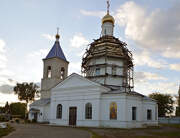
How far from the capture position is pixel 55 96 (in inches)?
1127

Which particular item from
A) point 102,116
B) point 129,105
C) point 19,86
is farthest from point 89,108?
point 19,86

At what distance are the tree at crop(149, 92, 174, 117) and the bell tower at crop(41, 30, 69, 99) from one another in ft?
90.7

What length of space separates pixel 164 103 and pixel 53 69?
3147 cm

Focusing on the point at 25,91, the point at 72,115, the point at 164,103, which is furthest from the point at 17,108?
the point at 72,115

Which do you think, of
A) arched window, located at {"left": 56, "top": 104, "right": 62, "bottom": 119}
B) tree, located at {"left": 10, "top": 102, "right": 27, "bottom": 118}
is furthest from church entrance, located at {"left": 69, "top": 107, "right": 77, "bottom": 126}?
tree, located at {"left": 10, "top": 102, "right": 27, "bottom": 118}

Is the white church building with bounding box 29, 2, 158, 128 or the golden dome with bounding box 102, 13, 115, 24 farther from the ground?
the golden dome with bounding box 102, 13, 115, 24

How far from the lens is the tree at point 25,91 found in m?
46.3

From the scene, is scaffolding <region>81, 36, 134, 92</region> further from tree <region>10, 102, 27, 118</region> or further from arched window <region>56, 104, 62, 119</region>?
tree <region>10, 102, 27, 118</region>

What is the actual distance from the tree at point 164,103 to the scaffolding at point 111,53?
84.5ft

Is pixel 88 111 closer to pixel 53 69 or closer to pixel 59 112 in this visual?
pixel 59 112

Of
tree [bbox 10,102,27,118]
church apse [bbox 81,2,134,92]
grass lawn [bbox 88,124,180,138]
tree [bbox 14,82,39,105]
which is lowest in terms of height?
tree [bbox 10,102,27,118]

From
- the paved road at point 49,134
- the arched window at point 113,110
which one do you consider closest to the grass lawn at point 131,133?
the paved road at point 49,134

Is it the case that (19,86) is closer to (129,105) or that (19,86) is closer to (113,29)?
(113,29)

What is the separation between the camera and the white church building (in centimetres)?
2336
